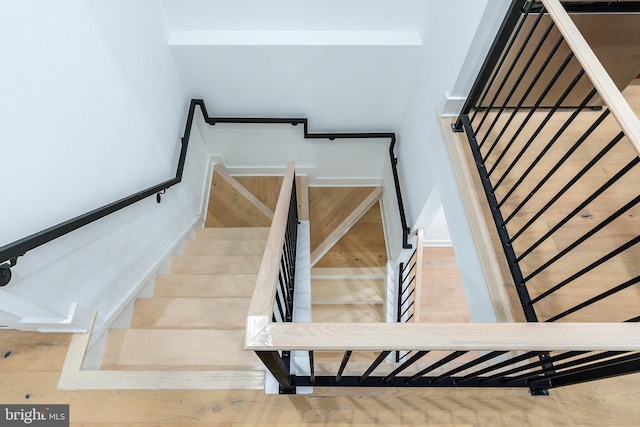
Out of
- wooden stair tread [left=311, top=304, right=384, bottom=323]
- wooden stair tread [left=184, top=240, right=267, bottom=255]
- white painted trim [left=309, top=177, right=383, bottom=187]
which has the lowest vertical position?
wooden stair tread [left=311, top=304, right=384, bottom=323]

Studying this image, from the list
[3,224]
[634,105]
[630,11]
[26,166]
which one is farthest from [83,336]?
[634,105]

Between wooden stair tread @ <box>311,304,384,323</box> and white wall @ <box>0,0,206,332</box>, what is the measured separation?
5.83ft

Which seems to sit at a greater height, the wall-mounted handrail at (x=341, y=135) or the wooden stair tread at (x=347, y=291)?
the wall-mounted handrail at (x=341, y=135)

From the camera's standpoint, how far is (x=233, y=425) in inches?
55.7

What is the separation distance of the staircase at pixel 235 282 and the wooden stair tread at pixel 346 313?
10 mm

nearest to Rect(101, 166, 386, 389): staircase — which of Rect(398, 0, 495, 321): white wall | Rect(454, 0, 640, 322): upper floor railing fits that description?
Rect(398, 0, 495, 321): white wall

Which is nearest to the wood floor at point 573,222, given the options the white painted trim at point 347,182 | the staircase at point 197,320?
the staircase at point 197,320

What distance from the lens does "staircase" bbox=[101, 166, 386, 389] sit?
1733 millimetres

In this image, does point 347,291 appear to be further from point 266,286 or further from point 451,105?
point 266,286

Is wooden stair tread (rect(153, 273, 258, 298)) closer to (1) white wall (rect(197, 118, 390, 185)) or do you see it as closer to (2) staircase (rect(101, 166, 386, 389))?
(2) staircase (rect(101, 166, 386, 389))

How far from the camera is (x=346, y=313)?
11.7 feet

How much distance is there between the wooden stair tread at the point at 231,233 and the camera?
10.5 feet

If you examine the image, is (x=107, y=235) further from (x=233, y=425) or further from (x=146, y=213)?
(x=233, y=425)

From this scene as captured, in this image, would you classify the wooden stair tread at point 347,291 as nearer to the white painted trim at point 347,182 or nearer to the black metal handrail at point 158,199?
the black metal handrail at point 158,199
